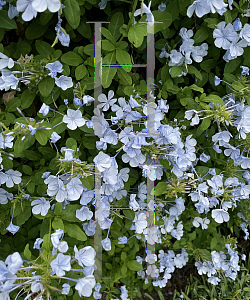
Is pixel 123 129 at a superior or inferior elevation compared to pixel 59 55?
inferior

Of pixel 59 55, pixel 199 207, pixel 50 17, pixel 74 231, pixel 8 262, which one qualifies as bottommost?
pixel 199 207

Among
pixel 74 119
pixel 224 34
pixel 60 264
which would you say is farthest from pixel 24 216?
pixel 224 34

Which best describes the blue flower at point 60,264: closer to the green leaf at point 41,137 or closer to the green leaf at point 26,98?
the green leaf at point 41,137

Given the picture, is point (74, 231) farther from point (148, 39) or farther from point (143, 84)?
point (148, 39)

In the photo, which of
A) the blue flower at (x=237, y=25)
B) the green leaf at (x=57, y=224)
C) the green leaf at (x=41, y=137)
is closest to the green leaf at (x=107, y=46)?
the green leaf at (x=41, y=137)

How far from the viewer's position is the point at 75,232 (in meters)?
1.49

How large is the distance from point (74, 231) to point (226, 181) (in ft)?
3.81

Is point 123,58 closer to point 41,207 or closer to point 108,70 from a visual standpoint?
point 108,70

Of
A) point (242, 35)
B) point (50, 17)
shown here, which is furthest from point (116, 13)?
point (242, 35)

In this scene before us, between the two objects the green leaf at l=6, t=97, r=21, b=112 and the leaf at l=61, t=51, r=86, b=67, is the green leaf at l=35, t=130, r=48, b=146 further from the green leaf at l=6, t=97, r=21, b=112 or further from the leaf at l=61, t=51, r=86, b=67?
the leaf at l=61, t=51, r=86, b=67

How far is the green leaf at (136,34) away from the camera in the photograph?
133cm

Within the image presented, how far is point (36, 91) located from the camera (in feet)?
5.15

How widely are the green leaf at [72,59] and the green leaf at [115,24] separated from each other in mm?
262

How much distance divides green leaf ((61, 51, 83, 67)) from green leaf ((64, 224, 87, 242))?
3.40 ft
